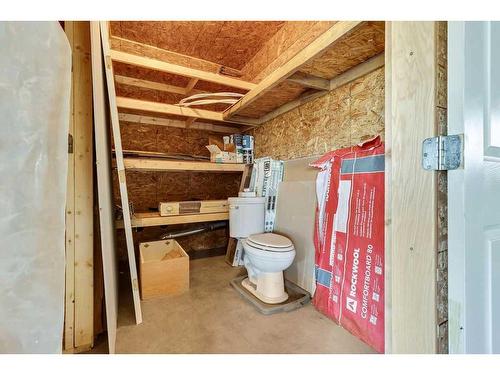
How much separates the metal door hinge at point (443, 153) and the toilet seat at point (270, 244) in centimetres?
118

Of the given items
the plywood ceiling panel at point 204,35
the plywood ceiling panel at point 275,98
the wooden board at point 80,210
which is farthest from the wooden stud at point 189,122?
the wooden board at point 80,210

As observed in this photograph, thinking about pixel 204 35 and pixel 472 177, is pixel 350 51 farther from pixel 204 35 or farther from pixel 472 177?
pixel 204 35

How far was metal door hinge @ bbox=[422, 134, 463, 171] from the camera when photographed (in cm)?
61

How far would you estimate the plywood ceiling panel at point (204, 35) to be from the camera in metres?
Answer: 2.17

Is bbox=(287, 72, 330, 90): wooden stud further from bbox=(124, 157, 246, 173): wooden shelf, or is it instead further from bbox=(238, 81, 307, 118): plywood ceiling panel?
bbox=(124, 157, 246, 173): wooden shelf

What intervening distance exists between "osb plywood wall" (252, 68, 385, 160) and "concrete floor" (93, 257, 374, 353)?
132 cm

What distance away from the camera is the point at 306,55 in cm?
144

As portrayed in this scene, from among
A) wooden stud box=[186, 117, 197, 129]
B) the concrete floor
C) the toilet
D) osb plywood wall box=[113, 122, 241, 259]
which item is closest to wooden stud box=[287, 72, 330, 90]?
the toilet

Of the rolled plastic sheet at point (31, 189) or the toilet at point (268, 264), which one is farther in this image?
the toilet at point (268, 264)

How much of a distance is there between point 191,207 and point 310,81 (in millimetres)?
1598

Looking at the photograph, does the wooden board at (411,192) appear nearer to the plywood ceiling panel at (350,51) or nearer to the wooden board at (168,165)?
the plywood ceiling panel at (350,51)
